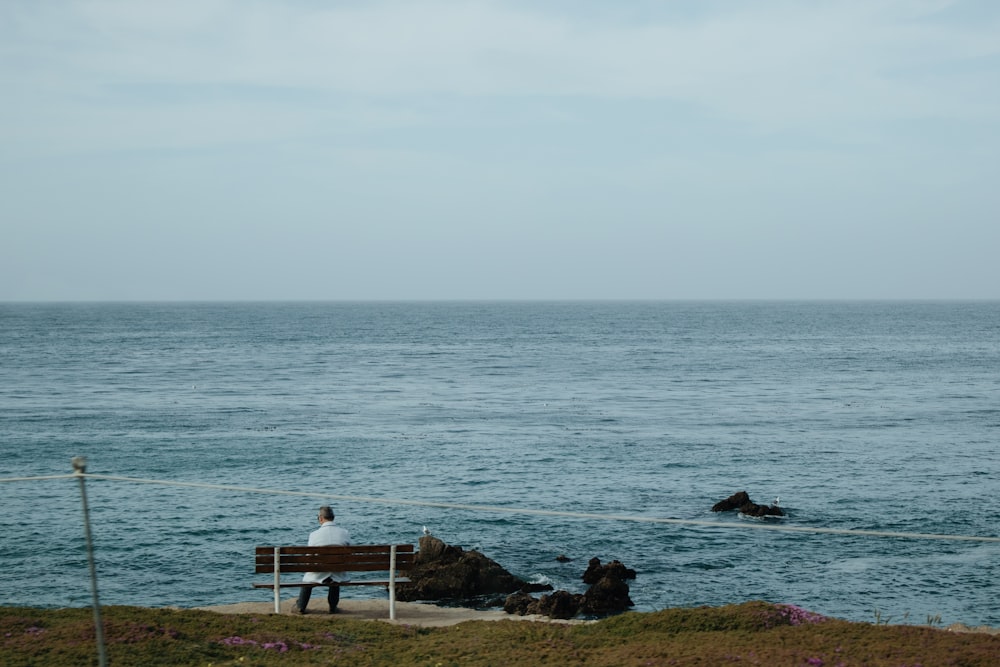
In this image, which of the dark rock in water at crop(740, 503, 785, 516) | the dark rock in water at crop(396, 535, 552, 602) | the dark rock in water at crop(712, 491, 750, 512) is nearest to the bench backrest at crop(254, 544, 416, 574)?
the dark rock in water at crop(396, 535, 552, 602)

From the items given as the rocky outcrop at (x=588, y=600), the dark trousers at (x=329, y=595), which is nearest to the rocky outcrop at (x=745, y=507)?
the rocky outcrop at (x=588, y=600)

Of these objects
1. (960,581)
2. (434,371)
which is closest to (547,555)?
(960,581)

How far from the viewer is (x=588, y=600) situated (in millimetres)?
17922

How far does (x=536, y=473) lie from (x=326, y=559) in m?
21.1

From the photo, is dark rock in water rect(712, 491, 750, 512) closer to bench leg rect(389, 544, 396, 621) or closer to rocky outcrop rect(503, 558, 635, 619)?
rocky outcrop rect(503, 558, 635, 619)

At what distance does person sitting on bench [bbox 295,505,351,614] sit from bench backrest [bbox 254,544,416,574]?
0.38 ft

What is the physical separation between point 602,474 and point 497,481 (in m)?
3.78

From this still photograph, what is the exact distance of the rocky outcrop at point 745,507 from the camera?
2652 centimetres

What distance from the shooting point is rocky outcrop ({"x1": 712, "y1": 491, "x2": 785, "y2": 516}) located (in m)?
26.5

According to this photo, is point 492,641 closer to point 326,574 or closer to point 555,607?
point 326,574

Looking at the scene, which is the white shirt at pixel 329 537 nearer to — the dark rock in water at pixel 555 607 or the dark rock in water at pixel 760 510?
the dark rock in water at pixel 555 607

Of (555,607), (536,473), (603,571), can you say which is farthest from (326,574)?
(536,473)

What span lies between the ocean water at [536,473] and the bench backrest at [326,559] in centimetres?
497

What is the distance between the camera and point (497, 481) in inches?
1267
